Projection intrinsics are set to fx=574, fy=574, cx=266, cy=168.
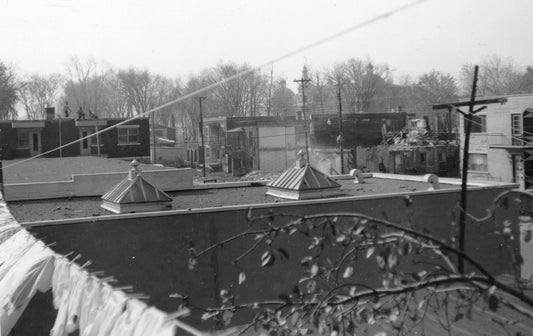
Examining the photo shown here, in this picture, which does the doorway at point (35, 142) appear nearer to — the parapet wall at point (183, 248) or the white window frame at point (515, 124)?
the parapet wall at point (183, 248)

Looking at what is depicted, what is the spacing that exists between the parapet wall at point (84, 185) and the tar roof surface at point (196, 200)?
27 cm

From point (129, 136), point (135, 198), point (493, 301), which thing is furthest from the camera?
point (129, 136)

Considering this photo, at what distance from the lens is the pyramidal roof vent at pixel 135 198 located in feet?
45.4

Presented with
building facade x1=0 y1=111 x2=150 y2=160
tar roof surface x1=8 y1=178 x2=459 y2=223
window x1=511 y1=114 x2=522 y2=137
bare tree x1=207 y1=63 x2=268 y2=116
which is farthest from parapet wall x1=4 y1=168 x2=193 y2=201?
bare tree x1=207 y1=63 x2=268 y2=116

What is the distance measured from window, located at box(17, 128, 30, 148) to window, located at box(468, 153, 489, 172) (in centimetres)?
2342

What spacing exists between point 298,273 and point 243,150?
31105 millimetres

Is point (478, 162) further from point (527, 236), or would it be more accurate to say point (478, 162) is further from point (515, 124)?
point (527, 236)

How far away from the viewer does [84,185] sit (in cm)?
1662

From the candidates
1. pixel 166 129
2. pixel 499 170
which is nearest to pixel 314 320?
pixel 499 170

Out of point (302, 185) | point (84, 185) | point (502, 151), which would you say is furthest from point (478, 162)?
point (84, 185)

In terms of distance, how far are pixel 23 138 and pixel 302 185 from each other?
19.7 m

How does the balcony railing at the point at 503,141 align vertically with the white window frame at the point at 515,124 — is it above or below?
below

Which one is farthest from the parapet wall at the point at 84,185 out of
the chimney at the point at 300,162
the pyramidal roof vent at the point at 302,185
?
the chimney at the point at 300,162

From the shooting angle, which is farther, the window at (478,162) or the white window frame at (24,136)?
the window at (478,162)
